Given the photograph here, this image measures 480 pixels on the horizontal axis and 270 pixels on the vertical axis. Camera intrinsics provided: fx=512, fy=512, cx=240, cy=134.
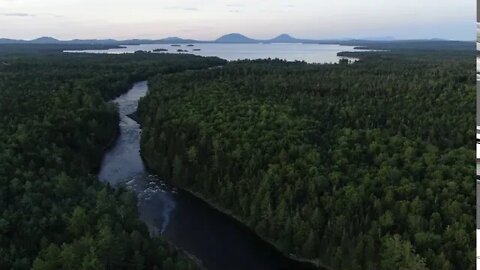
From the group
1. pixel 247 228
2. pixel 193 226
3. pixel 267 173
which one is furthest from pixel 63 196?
pixel 267 173

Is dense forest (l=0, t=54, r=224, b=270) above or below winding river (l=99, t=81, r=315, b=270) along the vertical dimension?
above

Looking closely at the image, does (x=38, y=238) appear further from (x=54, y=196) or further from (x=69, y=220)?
(x=54, y=196)

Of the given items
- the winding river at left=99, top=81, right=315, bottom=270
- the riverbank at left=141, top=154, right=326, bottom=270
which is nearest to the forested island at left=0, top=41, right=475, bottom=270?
the riverbank at left=141, top=154, right=326, bottom=270

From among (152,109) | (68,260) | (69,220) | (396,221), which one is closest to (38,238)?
(69,220)

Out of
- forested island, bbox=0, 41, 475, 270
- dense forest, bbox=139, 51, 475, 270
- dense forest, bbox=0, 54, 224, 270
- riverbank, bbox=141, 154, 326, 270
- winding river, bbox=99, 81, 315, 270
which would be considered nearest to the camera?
dense forest, bbox=0, 54, 224, 270

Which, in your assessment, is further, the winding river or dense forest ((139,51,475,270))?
the winding river

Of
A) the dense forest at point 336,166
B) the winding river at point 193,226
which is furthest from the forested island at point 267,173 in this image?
the winding river at point 193,226

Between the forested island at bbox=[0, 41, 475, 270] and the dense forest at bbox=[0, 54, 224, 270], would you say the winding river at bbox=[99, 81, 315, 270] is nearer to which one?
the forested island at bbox=[0, 41, 475, 270]
